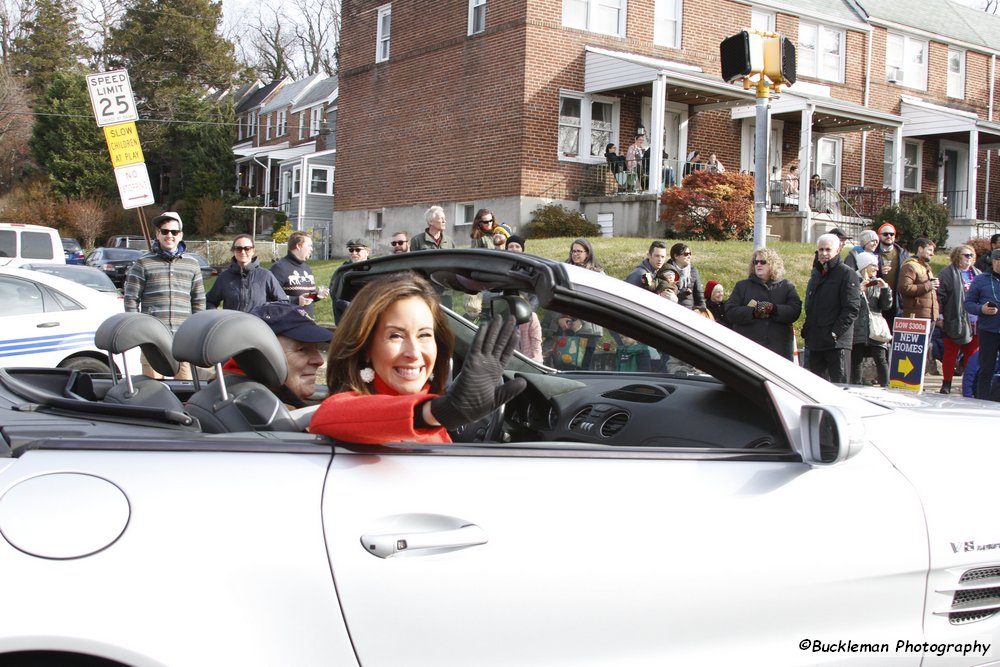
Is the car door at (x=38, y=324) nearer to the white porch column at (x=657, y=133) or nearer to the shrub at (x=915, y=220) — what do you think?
the white porch column at (x=657, y=133)

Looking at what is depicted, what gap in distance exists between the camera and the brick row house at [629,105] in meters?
21.1

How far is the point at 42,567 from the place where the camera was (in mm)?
1733

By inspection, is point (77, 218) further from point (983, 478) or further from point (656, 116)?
point (983, 478)

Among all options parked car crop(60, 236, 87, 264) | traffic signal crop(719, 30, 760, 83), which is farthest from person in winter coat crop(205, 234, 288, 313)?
parked car crop(60, 236, 87, 264)

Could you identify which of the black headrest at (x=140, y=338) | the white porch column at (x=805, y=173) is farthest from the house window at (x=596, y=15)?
the black headrest at (x=140, y=338)

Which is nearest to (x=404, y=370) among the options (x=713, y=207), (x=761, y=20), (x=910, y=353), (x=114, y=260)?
(x=910, y=353)

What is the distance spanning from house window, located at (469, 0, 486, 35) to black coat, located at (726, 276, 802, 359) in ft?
51.9

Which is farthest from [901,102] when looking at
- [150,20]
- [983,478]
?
[150,20]

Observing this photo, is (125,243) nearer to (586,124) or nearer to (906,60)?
(586,124)

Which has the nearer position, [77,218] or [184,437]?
[184,437]

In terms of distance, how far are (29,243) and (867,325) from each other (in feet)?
45.9

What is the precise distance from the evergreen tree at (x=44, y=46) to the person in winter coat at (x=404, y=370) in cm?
5381

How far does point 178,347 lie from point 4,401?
0.52 m

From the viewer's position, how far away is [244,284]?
828cm
